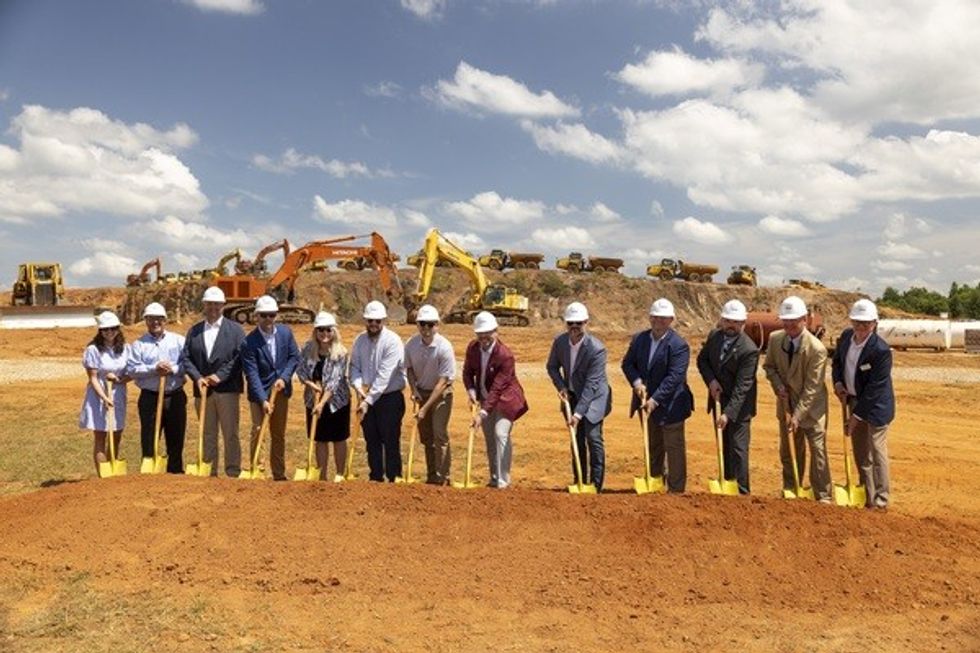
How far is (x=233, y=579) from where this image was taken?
526 cm

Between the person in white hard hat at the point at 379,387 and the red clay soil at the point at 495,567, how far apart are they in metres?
0.80

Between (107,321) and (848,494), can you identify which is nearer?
(848,494)

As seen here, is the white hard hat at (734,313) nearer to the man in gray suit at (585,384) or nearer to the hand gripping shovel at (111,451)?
the man in gray suit at (585,384)

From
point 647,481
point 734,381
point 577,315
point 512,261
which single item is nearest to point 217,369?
point 577,315

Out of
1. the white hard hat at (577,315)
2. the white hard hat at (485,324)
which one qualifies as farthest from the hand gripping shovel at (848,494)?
the white hard hat at (485,324)

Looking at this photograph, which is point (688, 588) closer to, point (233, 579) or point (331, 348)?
point (233, 579)

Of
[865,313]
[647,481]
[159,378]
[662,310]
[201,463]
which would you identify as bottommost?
[647,481]

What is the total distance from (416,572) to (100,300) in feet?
214

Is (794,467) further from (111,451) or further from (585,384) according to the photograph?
(111,451)

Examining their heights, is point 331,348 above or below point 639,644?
above

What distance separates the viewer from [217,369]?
749 cm

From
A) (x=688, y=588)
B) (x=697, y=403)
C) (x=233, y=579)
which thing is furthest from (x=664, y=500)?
(x=697, y=403)

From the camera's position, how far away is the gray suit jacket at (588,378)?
23.3 feet

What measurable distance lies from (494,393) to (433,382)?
2.05 feet
